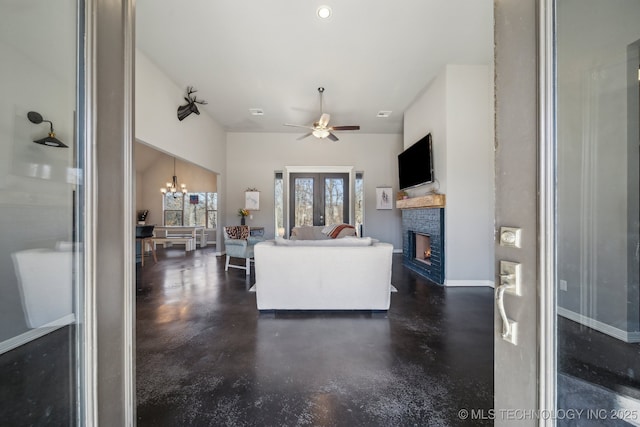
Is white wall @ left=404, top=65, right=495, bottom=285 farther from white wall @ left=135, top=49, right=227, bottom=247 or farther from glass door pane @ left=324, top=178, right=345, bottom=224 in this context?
white wall @ left=135, top=49, right=227, bottom=247

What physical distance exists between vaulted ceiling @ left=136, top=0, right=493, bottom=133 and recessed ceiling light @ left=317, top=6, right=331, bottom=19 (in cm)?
5

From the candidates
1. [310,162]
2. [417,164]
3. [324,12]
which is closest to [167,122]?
[324,12]

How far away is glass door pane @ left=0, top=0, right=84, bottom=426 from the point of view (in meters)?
0.76

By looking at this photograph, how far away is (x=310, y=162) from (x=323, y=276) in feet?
16.6

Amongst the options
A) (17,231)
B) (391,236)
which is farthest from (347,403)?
(391,236)

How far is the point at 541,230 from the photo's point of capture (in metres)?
0.63

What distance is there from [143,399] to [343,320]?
5.69 ft

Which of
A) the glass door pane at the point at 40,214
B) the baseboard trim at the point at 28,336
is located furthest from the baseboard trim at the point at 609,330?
the baseboard trim at the point at 28,336

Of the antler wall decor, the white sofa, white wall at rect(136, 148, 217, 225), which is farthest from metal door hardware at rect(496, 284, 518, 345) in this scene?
white wall at rect(136, 148, 217, 225)

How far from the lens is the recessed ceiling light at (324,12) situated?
9.00 feet

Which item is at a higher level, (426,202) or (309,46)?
(309,46)

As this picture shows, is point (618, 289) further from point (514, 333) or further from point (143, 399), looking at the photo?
point (143, 399)

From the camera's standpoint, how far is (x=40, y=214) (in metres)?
1.27

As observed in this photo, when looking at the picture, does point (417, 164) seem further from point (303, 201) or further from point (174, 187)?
point (174, 187)
